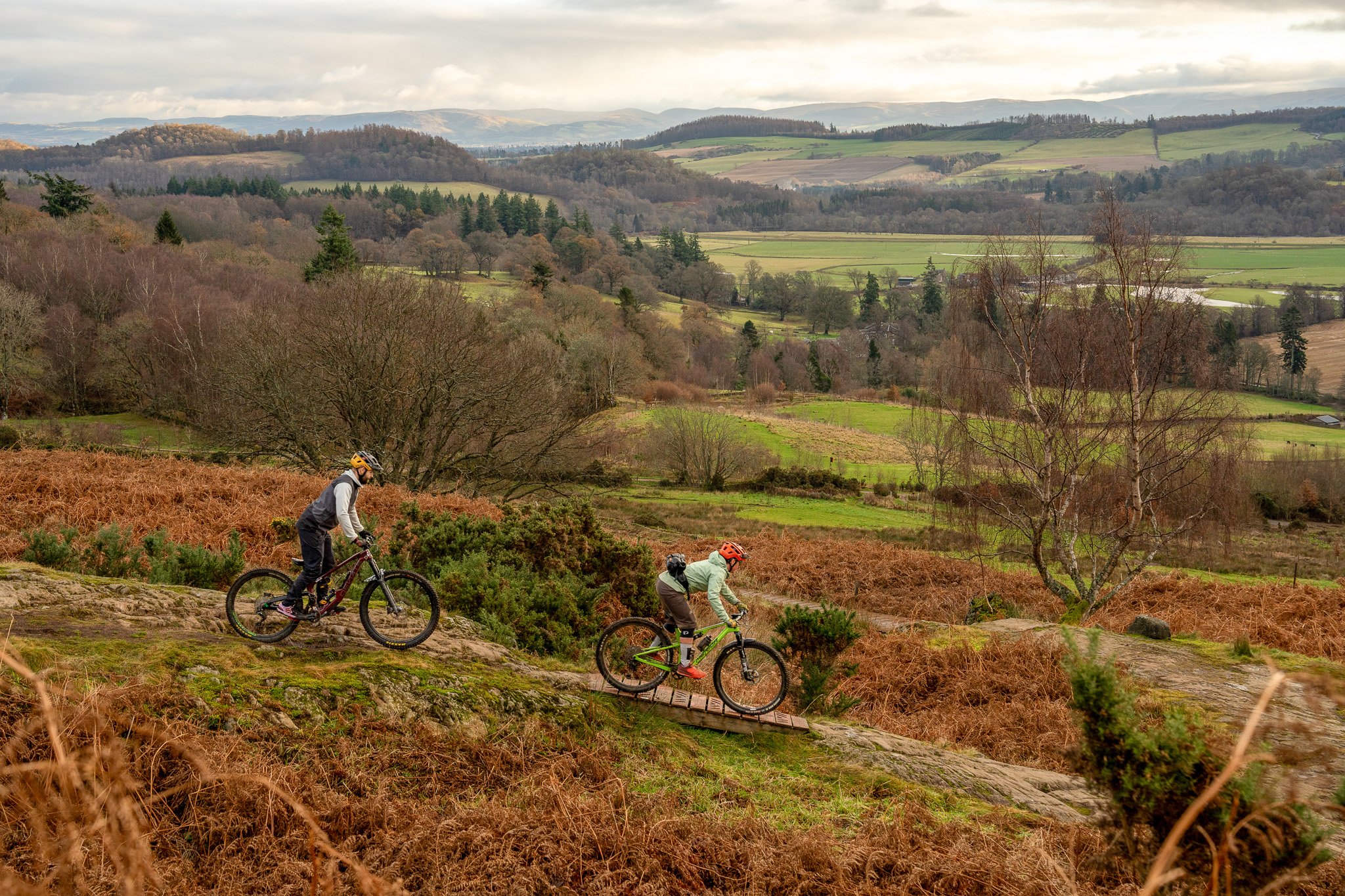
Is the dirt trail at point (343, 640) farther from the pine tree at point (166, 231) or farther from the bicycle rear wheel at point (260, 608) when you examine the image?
the pine tree at point (166, 231)

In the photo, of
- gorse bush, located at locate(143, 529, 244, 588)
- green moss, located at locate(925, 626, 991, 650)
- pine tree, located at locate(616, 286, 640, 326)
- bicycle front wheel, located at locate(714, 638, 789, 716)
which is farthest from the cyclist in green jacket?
pine tree, located at locate(616, 286, 640, 326)

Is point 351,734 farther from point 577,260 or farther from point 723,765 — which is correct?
point 577,260

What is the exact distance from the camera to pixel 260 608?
354 inches

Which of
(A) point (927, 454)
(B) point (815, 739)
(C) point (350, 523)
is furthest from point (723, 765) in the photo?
(A) point (927, 454)

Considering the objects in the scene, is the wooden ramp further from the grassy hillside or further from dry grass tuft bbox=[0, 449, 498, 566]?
the grassy hillside

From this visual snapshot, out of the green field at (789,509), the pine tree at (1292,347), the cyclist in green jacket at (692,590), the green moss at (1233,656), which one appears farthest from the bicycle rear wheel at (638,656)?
the pine tree at (1292,347)

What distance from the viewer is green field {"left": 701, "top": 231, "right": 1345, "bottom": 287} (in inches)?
4545

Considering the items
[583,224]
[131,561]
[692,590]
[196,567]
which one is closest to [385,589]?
[692,590]

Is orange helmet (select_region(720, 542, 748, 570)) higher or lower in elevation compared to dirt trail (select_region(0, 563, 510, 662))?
higher

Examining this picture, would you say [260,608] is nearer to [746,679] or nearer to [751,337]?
[746,679]

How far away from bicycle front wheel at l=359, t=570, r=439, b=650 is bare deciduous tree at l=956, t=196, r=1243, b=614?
13678mm

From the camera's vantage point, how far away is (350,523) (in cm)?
895

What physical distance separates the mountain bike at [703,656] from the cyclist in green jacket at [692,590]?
0.12m

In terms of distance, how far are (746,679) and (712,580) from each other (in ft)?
3.74
